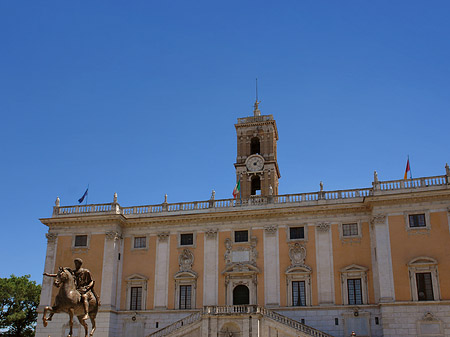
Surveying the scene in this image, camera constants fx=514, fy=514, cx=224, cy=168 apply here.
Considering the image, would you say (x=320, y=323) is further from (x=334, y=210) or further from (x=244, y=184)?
(x=244, y=184)

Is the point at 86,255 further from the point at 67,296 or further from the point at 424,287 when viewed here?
the point at 424,287

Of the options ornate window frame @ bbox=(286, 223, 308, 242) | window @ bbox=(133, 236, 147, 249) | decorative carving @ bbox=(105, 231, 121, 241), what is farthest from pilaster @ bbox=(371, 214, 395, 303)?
decorative carving @ bbox=(105, 231, 121, 241)

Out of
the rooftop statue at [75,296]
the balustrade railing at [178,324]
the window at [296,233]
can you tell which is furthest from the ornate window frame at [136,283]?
the rooftop statue at [75,296]

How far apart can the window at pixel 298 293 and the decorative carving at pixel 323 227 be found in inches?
150

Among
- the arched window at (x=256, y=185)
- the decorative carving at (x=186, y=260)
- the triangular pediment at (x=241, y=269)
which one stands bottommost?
the triangular pediment at (x=241, y=269)

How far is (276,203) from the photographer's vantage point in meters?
36.7

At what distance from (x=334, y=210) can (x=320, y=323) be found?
7.55 meters

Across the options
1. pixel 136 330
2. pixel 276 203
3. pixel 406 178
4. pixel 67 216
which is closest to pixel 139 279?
pixel 136 330

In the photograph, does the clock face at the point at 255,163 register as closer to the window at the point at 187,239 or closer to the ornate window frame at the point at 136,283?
the window at the point at 187,239

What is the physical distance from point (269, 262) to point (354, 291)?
5.90m

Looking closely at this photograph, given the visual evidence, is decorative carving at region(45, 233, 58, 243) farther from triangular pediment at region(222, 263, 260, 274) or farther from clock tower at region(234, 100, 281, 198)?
clock tower at region(234, 100, 281, 198)

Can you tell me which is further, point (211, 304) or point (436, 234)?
point (211, 304)

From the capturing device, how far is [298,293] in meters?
34.4

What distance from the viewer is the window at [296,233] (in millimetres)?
35625
